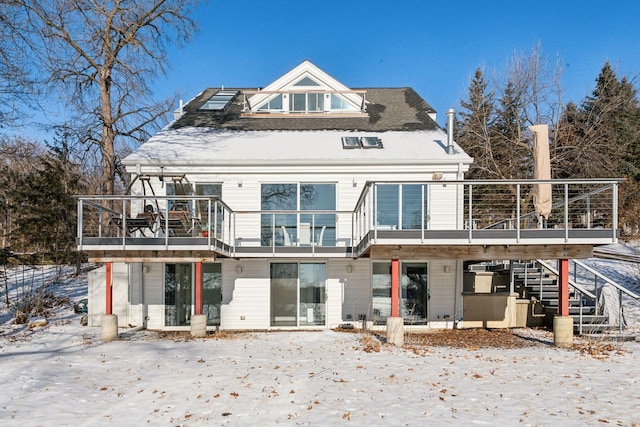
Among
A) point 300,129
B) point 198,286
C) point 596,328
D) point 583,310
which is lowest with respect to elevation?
point 596,328

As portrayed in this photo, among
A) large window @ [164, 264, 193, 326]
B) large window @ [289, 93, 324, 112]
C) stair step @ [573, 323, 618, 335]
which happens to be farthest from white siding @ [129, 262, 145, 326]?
stair step @ [573, 323, 618, 335]

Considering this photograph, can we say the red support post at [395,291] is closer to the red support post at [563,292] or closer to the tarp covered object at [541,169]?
the tarp covered object at [541,169]

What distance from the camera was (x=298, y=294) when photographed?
45.5 feet

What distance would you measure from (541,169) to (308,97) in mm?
9063

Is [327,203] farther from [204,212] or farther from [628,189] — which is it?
[628,189]

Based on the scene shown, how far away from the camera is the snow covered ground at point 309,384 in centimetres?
629

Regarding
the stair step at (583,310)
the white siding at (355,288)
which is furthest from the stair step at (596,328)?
the white siding at (355,288)

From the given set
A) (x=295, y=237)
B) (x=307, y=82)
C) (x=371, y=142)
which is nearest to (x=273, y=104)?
(x=307, y=82)

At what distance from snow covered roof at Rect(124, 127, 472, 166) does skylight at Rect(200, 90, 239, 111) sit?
8.09 ft

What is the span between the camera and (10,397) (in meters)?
7.12

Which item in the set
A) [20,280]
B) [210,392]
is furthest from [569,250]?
[20,280]

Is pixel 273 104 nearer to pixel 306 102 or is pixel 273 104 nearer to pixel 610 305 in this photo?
pixel 306 102

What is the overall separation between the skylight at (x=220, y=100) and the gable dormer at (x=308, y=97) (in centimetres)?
134

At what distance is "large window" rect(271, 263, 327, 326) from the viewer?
13.8 metres
